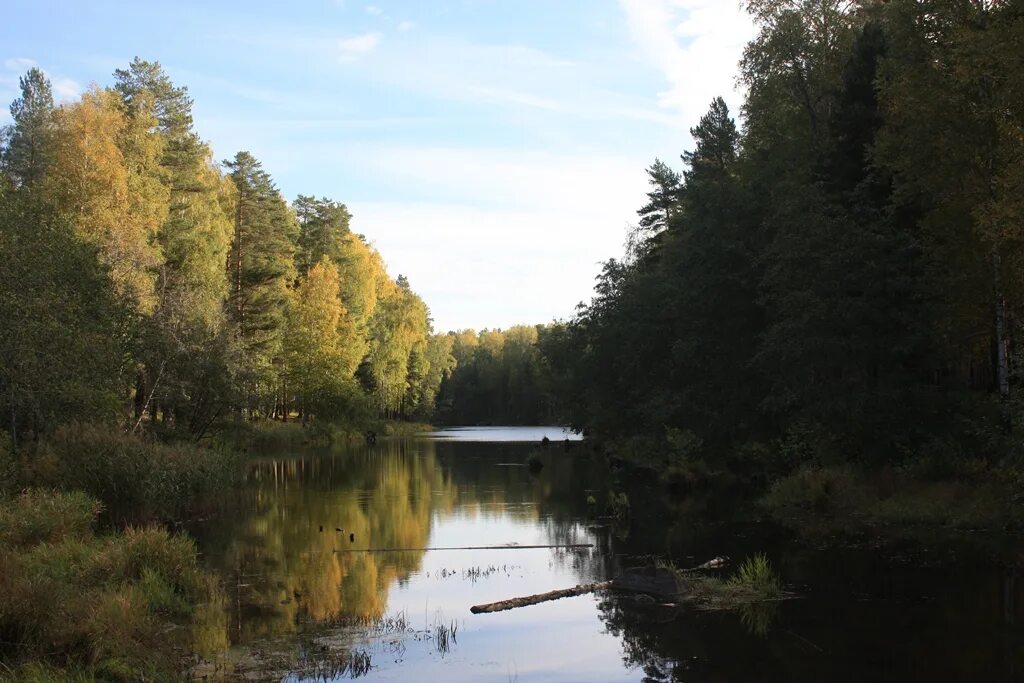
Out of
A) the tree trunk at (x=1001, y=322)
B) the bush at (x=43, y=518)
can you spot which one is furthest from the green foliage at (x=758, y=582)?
the bush at (x=43, y=518)

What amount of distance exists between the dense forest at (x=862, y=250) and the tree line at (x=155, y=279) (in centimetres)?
2179

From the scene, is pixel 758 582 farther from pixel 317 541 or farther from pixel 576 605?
pixel 317 541

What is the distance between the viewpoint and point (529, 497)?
37.6 m

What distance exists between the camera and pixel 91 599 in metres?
14.1

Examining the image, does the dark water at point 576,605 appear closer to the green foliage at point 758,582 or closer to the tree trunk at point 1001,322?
the green foliage at point 758,582

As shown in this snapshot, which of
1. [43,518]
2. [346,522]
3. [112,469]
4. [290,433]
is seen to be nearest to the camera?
[43,518]

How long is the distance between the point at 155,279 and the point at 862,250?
2965cm

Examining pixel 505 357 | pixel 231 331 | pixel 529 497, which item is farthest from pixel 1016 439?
pixel 505 357

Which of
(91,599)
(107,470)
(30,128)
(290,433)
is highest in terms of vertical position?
(30,128)

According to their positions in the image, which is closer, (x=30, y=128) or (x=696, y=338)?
(x=696, y=338)

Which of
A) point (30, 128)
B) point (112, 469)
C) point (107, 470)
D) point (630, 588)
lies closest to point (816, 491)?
point (630, 588)

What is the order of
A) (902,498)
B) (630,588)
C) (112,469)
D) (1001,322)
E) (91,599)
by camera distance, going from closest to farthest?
(91,599), (630,588), (112,469), (1001,322), (902,498)

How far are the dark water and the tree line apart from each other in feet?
22.0

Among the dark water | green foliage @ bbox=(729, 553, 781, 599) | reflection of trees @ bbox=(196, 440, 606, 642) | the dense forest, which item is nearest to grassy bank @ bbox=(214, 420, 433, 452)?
reflection of trees @ bbox=(196, 440, 606, 642)
